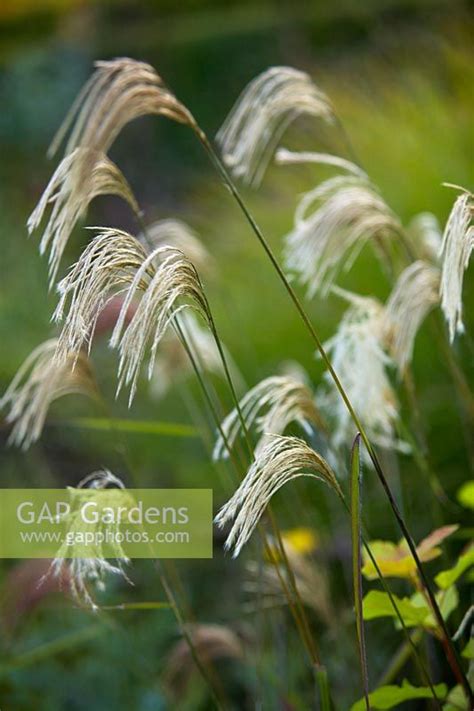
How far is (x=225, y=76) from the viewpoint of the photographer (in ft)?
15.5

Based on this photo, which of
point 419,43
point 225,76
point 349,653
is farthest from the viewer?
point 225,76

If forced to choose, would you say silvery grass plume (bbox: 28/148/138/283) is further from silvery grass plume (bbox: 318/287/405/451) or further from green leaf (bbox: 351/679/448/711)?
green leaf (bbox: 351/679/448/711)

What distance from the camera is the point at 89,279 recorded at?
0.59 m

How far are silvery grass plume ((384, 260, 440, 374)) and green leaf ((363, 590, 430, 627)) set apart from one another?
21 cm

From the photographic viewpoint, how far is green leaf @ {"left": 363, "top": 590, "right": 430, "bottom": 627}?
0.77 metres

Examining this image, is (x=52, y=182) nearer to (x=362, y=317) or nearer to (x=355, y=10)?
(x=362, y=317)

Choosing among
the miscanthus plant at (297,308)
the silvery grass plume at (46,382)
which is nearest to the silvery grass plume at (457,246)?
the miscanthus plant at (297,308)

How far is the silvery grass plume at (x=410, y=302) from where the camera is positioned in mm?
888

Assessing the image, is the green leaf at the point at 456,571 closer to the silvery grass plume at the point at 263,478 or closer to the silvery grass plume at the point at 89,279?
the silvery grass plume at the point at 263,478

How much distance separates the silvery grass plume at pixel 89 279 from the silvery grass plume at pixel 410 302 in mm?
321

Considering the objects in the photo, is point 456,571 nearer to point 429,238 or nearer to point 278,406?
point 278,406

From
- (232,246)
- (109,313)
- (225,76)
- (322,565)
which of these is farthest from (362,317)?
(225,76)

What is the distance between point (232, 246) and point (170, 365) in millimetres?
1384

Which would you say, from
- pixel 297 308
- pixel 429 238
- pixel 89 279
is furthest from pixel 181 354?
pixel 89 279
